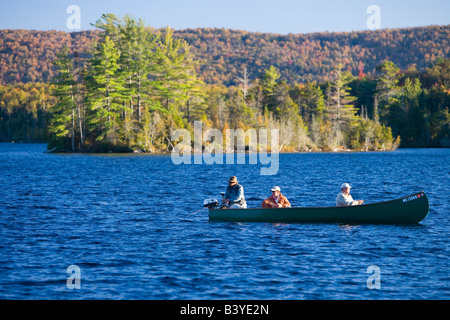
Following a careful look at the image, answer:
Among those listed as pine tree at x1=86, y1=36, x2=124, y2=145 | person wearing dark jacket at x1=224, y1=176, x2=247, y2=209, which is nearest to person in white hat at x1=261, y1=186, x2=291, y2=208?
person wearing dark jacket at x1=224, y1=176, x2=247, y2=209

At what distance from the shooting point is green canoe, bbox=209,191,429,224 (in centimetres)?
2369

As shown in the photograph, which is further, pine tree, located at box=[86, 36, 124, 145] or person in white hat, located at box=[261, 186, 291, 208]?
pine tree, located at box=[86, 36, 124, 145]

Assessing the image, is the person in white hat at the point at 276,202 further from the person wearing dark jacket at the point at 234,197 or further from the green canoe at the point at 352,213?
the person wearing dark jacket at the point at 234,197

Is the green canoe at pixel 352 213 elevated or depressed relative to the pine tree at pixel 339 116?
depressed

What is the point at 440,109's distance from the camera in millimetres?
146000

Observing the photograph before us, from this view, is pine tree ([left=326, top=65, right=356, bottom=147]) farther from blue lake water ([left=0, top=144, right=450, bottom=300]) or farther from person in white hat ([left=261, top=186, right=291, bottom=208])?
person in white hat ([left=261, top=186, right=291, bottom=208])

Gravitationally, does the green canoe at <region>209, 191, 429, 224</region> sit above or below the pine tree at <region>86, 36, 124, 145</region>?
below

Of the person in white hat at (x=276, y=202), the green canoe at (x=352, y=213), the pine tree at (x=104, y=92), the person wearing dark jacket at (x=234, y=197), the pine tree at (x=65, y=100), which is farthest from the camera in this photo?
the pine tree at (x=65, y=100)

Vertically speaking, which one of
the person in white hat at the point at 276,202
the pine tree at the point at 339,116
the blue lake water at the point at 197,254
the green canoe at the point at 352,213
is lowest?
the blue lake water at the point at 197,254

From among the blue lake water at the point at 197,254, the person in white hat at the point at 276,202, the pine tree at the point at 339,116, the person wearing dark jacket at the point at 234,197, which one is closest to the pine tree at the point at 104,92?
the pine tree at the point at 339,116

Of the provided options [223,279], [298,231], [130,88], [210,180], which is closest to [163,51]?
[130,88]

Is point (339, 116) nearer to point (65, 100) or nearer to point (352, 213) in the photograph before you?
point (65, 100)

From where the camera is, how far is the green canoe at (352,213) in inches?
933

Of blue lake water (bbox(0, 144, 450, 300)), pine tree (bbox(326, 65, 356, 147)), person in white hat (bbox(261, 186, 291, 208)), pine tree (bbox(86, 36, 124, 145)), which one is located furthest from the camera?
pine tree (bbox(326, 65, 356, 147))
